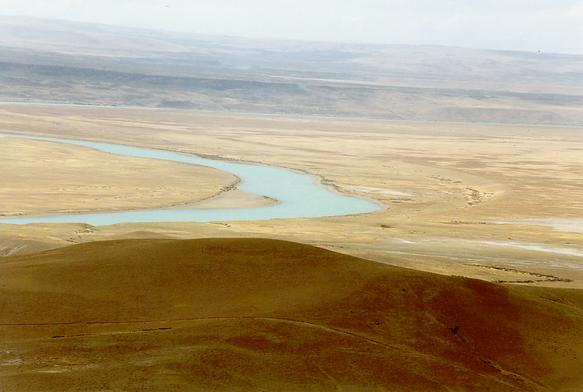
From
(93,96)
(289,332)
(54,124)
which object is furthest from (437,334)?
(93,96)

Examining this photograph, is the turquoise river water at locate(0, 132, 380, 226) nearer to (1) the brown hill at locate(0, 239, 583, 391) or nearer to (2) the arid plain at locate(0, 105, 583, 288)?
(2) the arid plain at locate(0, 105, 583, 288)

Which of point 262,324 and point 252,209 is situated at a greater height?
point 262,324

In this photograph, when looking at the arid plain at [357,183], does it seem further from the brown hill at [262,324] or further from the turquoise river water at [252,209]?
the brown hill at [262,324]

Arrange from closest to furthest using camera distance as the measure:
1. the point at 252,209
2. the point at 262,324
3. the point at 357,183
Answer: the point at 262,324 → the point at 252,209 → the point at 357,183

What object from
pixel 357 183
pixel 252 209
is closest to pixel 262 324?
pixel 252 209

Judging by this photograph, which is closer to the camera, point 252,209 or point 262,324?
point 262,324

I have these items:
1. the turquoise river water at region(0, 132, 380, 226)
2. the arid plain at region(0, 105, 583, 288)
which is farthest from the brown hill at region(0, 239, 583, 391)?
the turquoise river water at region(0, 132, 380, 226)

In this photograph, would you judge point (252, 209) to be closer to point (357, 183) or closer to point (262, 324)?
point (357, 183)
